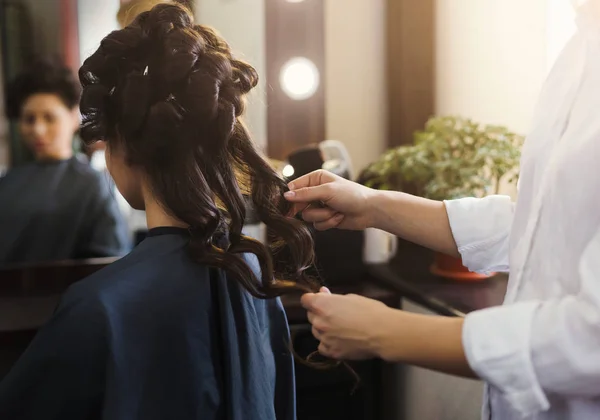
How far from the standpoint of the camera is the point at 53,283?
1.68 m

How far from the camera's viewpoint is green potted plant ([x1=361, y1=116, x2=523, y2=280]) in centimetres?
155

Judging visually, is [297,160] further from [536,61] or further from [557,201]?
[557,201]

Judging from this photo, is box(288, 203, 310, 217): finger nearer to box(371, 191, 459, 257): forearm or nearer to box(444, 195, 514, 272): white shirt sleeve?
box(371, 191, 459, 257): forearm

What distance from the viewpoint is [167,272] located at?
0.83 meters

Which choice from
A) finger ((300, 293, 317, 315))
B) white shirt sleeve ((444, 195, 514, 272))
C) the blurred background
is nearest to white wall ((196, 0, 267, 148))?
the blurred background

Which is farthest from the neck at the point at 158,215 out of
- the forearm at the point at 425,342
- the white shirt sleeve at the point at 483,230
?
the white shirt sleeve at the point at 483,230

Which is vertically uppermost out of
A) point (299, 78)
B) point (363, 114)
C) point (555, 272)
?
point (299, 78)

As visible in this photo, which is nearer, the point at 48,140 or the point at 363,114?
the point at 48,140

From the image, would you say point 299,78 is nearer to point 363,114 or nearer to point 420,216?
point 363,114

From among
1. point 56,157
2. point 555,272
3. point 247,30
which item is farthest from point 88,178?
point 555,272

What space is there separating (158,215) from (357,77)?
137cm

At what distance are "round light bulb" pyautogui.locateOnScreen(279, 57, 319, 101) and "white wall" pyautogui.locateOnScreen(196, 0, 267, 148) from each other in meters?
0.08

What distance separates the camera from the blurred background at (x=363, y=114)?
1.57m

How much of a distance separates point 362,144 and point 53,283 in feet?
3.76
